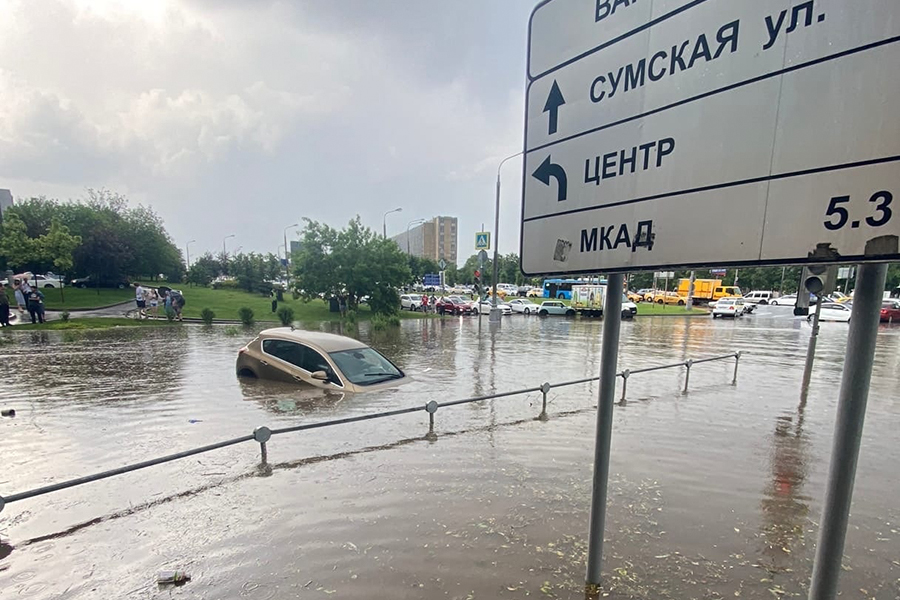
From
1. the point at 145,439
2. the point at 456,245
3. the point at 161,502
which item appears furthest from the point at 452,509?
the point at 456,245

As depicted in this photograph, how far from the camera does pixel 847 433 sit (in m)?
1.50

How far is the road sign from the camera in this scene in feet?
4.01

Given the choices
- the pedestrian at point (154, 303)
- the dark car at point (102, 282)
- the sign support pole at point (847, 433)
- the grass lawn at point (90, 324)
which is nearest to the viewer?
the sign support pole at point (847, 433)

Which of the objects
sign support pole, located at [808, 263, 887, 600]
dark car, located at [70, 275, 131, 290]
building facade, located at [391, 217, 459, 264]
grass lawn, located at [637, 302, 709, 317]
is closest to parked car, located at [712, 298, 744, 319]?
grass lawn, located at [637, 302, 709, 317]

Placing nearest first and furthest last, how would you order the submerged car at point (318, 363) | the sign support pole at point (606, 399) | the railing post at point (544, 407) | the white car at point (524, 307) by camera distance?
1. the sign support pole at point (606, 399)
2. the railing post at point (544, 407)
3. the submerged car at point (318, 363)
4. the white car at point (524, 307)

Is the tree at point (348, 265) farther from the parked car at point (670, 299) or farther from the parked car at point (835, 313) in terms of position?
the parked car at point (670, 299)

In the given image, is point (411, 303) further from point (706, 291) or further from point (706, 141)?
point (706, 141)

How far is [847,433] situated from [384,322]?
862 inches

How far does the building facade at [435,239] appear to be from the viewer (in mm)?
114250

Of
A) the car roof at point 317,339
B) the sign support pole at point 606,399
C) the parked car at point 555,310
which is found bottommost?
the parked car at point 555,310

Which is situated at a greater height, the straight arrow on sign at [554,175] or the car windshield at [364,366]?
the straight arrow on sign at [554,175]

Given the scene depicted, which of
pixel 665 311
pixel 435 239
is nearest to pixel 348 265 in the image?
pixel 665 311

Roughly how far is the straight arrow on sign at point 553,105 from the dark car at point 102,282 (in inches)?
1983

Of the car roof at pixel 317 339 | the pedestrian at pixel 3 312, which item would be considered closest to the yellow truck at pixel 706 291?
the car roof at pixel 317 339
